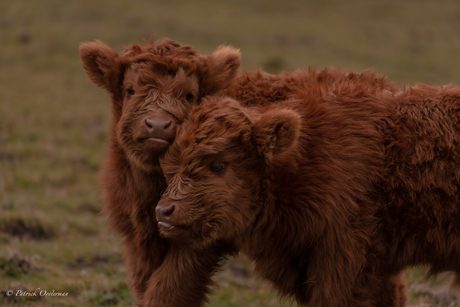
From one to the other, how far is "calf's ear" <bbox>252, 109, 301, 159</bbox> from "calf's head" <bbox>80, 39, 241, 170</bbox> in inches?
28.2

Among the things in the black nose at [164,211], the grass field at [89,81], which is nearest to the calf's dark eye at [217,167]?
the black nose at [164,211]

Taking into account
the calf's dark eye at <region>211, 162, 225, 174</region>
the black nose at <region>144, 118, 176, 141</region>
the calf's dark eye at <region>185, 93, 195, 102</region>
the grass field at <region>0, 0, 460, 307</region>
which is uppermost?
the calf's dark eye at <region>185, 93, 195, 102</region>

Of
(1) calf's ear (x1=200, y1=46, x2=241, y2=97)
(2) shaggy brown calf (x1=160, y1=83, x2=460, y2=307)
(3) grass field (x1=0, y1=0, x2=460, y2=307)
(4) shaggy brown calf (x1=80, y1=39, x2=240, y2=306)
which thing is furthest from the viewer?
(3) grass field (x1=0, y1=0, x2=460, y2=307)

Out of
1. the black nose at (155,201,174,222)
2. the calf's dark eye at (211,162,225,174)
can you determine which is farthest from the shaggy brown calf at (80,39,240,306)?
the black nose at (155,201,174,222)

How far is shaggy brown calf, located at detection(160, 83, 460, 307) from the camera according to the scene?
429cm

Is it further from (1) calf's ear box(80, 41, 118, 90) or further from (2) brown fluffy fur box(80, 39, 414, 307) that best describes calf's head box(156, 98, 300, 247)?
(1) calf's ear box(80, 41, 118, 90)

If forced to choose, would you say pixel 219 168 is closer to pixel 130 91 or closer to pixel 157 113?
pixel 157 113

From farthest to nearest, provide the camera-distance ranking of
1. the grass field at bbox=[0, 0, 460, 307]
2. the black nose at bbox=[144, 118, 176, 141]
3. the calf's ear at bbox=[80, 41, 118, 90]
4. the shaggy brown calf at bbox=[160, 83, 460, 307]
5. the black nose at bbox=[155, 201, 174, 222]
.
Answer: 1. the grass field at bbox=[0, 0, 460, 307]
2. the calf's ear at bbox=[80, 41, 118, 90]
3. the black nose at bbox=[144, 118, 176, 141]
4. the shaggy brown calf at bbox=[160, 83, 460, 307]
5. the black nose at bbox=[155, 201, 174, 222]

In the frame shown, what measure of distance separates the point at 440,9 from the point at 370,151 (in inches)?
1076

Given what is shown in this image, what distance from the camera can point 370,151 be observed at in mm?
4543

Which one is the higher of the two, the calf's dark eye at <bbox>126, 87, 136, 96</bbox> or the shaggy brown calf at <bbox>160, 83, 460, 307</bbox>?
the calf's dark eye at <bbox>126, 87, 136, 96</bbox>

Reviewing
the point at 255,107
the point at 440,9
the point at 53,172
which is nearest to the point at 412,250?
the point at 255,107

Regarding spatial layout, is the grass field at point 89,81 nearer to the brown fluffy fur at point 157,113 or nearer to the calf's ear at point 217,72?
the brown fluffy fur at point 157,113

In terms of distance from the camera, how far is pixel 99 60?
5.33m
